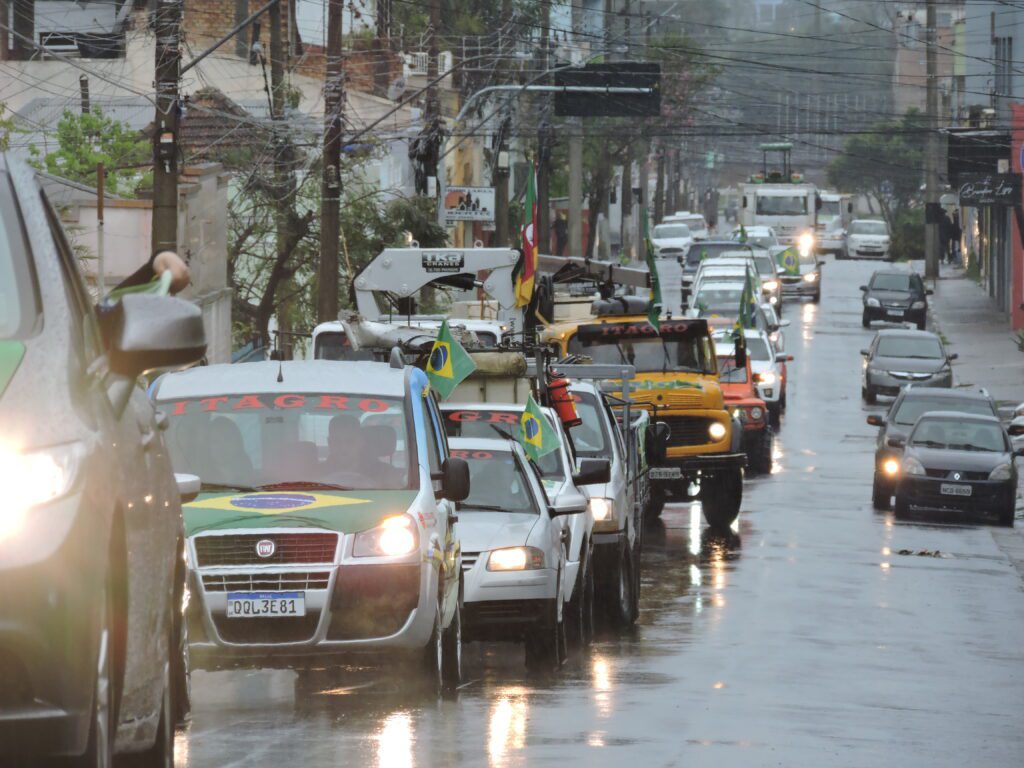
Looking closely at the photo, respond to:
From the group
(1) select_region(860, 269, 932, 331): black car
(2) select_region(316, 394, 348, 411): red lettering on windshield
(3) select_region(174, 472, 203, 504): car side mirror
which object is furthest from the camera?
(1) select_region(860, 269, 932, 331): black car

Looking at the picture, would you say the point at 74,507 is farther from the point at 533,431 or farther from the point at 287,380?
the point at 533,431

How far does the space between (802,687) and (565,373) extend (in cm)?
1014

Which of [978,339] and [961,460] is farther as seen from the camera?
[978,339]

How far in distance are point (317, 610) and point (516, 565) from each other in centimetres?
348

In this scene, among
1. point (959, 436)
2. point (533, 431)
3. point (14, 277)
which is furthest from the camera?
point (959, 436)

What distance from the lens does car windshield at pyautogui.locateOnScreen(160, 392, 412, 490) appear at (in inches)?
479

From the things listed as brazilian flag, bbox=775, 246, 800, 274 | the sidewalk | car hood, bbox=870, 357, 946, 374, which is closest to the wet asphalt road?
car hood, bbox=870, 357, 946, 374

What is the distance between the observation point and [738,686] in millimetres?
13641

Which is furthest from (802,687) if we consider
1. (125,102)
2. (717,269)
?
(717,269)

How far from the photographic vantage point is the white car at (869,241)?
315ft

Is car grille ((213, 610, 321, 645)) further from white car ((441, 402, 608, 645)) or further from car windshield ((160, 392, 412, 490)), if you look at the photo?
white car ((441, 402, 608, 645))

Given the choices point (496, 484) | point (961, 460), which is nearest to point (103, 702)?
point (496, 484)

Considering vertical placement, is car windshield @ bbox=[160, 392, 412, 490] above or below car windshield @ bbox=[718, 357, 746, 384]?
above

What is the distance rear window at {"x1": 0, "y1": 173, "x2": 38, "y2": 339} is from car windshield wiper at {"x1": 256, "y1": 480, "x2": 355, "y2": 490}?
6654 mm
